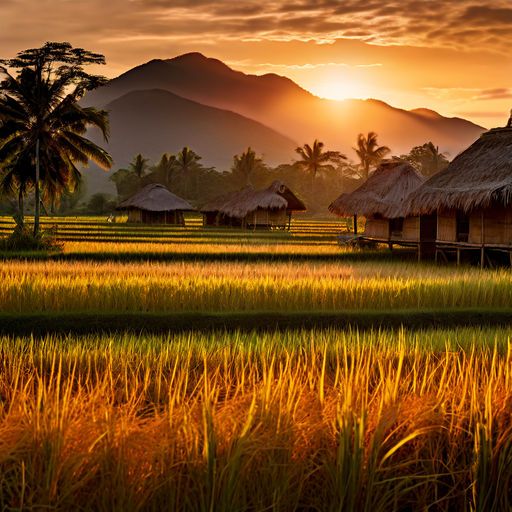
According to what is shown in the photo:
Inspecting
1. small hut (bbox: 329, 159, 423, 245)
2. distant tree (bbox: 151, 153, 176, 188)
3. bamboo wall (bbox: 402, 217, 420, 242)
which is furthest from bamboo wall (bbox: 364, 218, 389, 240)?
distant tree (bbox: 151, 153, 176, 188)

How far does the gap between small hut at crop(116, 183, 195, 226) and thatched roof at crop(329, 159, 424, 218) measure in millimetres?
18458

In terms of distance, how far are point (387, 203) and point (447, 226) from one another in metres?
5.87

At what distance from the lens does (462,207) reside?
17.7 metres

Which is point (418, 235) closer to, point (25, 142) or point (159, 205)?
point (25, 142)

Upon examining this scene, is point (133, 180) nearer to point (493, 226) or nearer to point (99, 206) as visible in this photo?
point (99, 206)

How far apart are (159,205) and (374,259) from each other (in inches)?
1060

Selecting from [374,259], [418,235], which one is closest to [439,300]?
[374,259]

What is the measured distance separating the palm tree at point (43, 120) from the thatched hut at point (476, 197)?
1018cm

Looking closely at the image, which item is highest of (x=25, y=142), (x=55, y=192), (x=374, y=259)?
(x=25, y=142)

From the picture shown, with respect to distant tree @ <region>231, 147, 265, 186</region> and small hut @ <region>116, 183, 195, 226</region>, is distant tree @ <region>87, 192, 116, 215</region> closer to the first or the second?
distant tree @ <region>231, 147, 265, 186</region>

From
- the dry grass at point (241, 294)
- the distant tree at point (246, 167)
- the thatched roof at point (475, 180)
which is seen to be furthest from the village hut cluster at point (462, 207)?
the distant tree at point (246, 167)

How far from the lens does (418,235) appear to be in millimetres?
22734

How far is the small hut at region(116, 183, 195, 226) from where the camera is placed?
150ft

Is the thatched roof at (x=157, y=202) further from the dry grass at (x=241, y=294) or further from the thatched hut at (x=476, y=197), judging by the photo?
the dry grass at (x=241, y=294)
